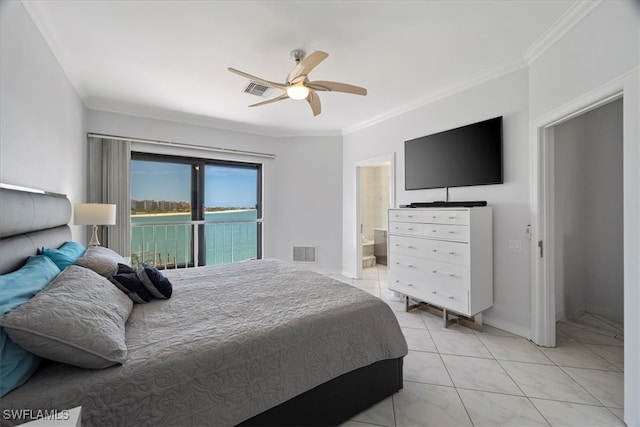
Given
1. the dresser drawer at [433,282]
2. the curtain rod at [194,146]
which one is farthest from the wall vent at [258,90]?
the dresser drawer at [433,282]

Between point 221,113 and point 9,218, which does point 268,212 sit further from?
point 9,218

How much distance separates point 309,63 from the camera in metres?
1.96

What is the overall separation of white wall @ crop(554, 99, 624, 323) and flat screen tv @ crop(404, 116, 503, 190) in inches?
28.2

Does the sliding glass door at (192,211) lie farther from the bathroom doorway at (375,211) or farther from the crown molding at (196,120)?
the bathroom doorway at (375,211)

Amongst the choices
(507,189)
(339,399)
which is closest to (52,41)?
(339,399)

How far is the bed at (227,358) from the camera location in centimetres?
94

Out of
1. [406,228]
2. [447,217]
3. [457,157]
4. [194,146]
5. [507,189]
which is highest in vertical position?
[194,146]

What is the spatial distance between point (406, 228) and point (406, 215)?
155 mm

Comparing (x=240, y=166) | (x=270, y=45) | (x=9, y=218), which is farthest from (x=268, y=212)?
(x=9, y=218)

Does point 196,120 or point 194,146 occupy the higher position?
point 196,120

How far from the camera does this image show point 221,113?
3.78 metres

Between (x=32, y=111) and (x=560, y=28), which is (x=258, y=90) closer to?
(x=32, y=111)

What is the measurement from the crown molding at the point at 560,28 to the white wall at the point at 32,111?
3589 millimetres

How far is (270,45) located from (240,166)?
2.72 metres
